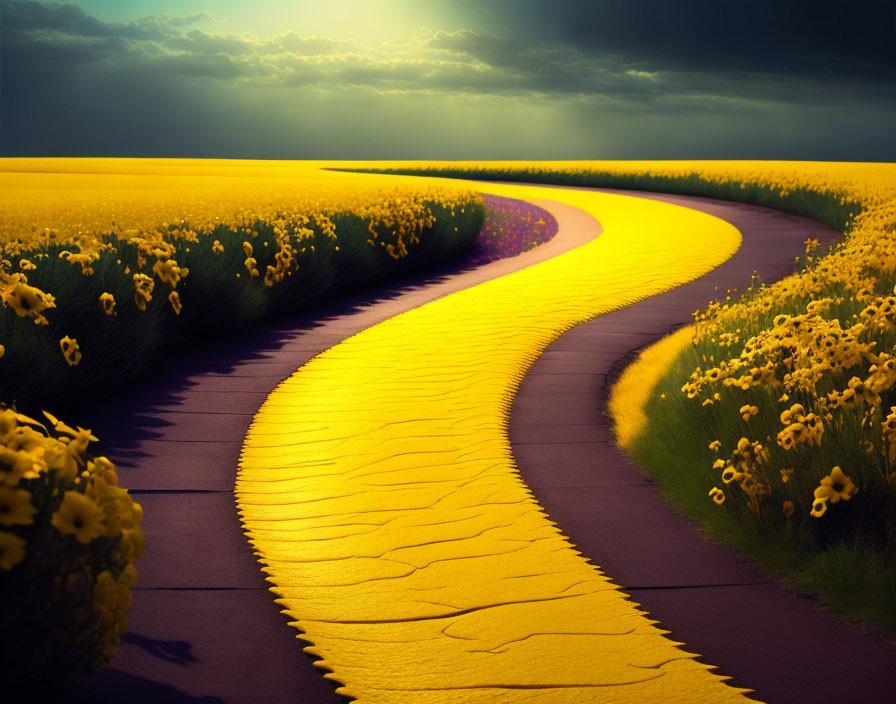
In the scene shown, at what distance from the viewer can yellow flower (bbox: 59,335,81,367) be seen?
19.2ft

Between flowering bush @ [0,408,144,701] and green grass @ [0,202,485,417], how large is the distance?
341 cm

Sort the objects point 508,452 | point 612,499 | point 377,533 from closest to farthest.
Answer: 1. point 377,533
2. point 612,499
3. point 508,452

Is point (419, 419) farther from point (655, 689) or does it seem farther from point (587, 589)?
point (655, 689)

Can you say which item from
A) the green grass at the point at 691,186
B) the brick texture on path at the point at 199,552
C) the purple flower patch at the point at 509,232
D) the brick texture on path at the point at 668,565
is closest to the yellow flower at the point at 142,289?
the brick texture on path at the point at 199,552

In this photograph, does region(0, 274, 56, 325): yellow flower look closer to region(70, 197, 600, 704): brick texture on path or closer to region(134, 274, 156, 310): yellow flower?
region(70, 197, 600, 704): brick texture on path

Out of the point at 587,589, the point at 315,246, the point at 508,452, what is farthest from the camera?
the point at 315,246

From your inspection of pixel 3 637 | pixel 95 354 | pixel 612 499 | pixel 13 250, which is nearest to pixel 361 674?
pixel 3 637

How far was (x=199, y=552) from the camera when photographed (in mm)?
4262

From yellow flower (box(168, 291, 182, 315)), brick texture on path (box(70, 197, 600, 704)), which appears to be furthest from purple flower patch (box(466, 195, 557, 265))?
yellow flower (box(168, 291, 182, 315))

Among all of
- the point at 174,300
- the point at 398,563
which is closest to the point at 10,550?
the point at 398,563

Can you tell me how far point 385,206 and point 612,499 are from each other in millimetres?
11474

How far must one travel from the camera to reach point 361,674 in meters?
3.13

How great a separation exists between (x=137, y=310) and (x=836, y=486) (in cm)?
572

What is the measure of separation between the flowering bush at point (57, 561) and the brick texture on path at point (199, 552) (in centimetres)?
42
